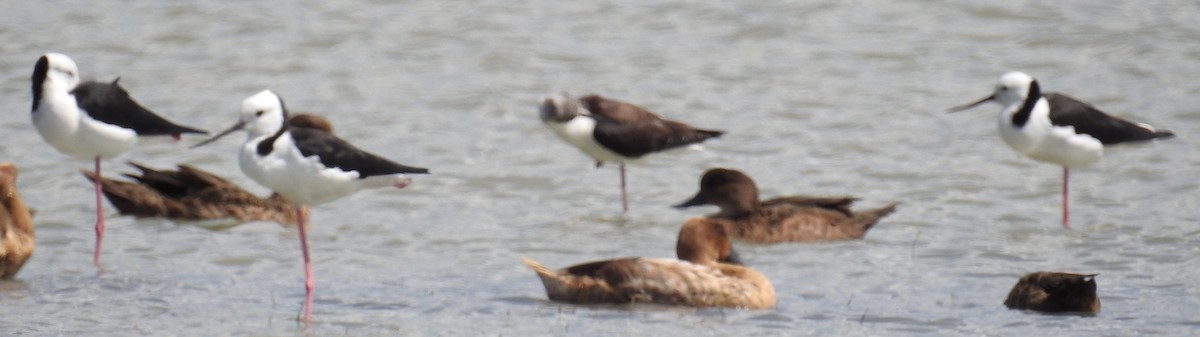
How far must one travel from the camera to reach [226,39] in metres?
20.1

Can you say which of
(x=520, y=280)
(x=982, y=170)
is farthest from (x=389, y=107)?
(x=520, y=280)

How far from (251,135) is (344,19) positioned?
11.6 metres

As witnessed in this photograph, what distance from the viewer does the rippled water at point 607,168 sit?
9242mm

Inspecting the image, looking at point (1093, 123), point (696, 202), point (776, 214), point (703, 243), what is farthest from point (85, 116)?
point (1093, 123)

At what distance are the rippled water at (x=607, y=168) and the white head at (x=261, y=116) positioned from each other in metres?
0.86

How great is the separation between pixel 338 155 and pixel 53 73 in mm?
2248

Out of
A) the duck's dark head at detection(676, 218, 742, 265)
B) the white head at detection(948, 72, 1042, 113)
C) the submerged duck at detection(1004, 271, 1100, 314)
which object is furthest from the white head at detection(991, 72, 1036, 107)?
the submerged duck at detection(1004, 271, 1100, 314)

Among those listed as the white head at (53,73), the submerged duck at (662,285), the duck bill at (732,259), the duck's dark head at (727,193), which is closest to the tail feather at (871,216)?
the duck's dark head at (727,193)

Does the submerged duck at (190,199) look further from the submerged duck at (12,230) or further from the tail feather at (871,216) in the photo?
the tail feather at (871,216)

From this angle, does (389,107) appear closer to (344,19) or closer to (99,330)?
(344,19)

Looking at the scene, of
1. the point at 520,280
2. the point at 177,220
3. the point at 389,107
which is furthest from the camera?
the point at 389,107

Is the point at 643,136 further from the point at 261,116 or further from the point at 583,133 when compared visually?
the point at 261,116

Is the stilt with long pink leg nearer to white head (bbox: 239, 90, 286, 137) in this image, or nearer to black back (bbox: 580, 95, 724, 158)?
white head (bbox: 239, 90, 286, 137)

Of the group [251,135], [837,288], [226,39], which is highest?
[251,135]
